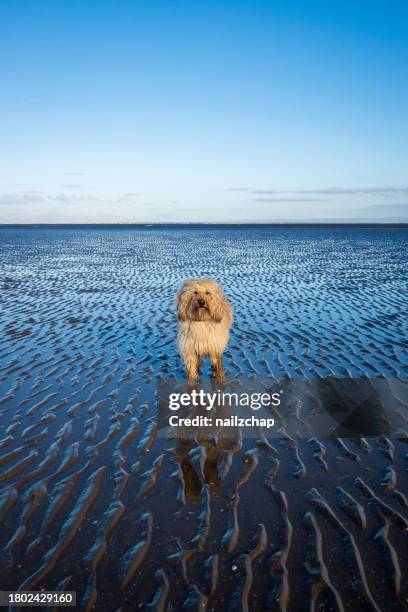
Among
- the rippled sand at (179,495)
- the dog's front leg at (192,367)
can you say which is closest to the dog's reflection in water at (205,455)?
the rippled sand at (179,495)

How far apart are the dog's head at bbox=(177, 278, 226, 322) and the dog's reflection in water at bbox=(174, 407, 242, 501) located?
2527mm

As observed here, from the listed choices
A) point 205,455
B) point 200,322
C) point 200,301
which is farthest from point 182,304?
point 205,455

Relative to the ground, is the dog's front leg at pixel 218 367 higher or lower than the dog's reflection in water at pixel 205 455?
higher

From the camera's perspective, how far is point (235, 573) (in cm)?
392

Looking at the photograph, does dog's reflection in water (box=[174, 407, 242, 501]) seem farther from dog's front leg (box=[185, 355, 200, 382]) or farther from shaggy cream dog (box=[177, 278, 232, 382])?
shaggy cream dog (box=[177, 278, 232, 382])

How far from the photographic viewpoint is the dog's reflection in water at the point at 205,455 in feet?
17.7

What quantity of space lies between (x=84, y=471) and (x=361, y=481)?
376 centimetres

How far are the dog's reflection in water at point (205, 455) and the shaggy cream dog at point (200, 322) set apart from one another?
6.79ft

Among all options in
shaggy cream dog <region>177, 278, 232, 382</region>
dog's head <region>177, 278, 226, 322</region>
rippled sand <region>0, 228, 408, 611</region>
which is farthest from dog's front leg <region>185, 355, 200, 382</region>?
dog's head <region>177, 278, 226, 322</region>

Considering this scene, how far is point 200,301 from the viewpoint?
838cm

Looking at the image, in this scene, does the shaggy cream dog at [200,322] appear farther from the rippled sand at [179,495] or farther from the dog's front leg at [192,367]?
the rippled sand at [179,495]

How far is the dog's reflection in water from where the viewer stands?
5383 millimetres

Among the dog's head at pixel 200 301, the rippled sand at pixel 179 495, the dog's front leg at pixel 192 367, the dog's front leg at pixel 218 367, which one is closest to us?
the rippled sand at pixel 179 495

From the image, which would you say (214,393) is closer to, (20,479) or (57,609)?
(20,479)
